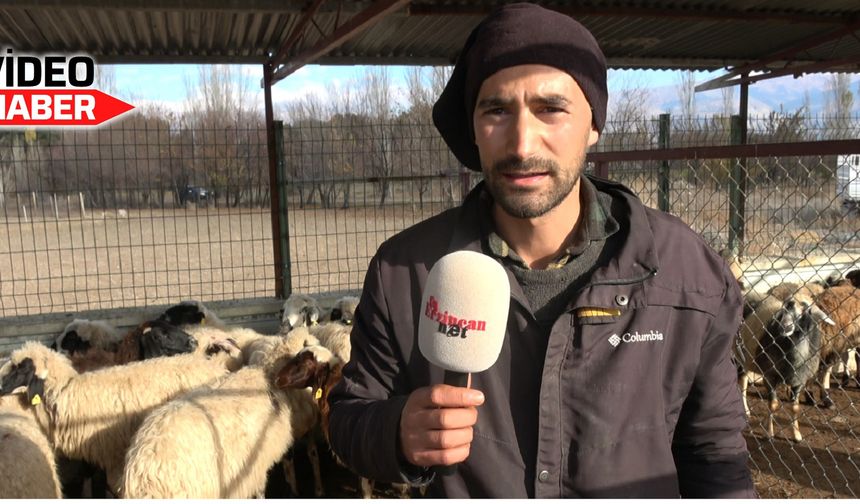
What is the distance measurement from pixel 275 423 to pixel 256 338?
211 cm

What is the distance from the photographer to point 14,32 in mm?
8320

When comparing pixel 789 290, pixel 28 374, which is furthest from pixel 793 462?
pixel 28 374

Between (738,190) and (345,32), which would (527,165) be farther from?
(345,32)

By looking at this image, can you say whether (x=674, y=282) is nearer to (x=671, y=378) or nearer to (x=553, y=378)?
(x=671, y=378)

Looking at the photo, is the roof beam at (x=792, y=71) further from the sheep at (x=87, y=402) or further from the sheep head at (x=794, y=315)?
the sheep at (x=87, y=402)

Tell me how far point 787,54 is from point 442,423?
12.3 meters

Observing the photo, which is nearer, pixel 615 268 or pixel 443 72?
pixel 615 268

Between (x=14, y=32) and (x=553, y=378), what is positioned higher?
(x=14, y=32)

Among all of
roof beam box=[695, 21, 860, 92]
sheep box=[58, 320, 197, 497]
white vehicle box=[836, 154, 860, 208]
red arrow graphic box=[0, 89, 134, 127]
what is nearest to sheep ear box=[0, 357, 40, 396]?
sheep box=[58, 320, 197, 497]

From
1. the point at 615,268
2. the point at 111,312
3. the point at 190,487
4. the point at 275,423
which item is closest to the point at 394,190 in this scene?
the point at 111,312

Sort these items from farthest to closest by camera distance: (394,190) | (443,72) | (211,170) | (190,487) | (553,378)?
(443,72) → (211,170) → (394,190) → (190,487) → (553,378)

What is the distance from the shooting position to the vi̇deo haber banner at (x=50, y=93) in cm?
943

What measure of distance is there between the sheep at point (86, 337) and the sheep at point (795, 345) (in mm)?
6856

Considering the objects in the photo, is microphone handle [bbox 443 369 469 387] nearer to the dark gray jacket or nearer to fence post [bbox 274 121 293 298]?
the dark gray jacket
